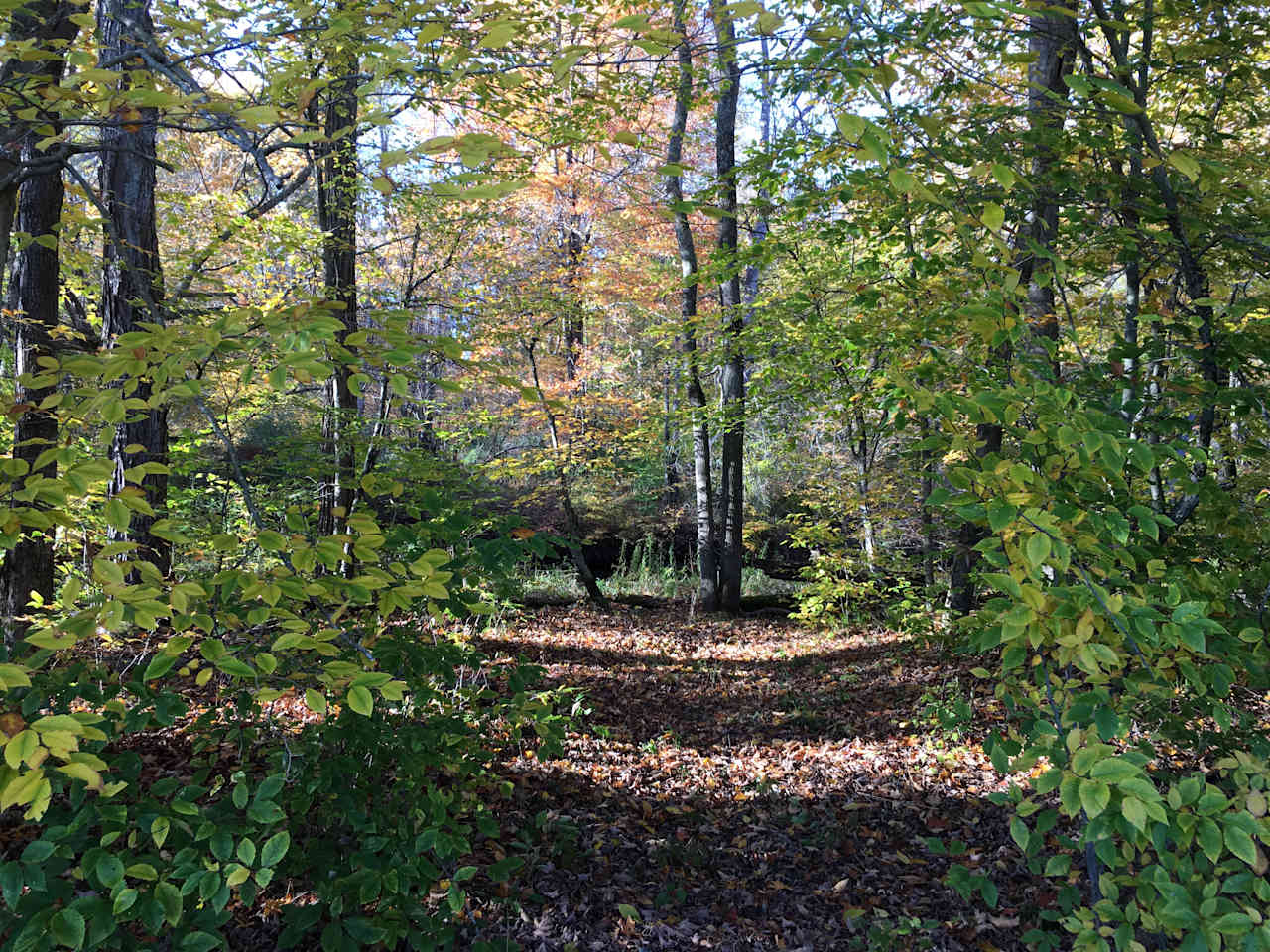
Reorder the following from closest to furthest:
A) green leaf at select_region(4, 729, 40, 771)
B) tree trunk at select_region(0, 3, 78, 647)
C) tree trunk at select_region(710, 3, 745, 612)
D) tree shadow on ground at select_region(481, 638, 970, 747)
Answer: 1. green leaf at select_region(4, 729, 40, 771)
2. tree trunk at select_region(0, 3, 78, 647)
3. tree shadow on ground at select_region(481, 638, 970, 747)
4. tree trunk at select_region(710, 3, 745, 612)

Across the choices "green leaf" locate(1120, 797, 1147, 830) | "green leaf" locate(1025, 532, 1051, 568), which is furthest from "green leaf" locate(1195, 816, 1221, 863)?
"green leaf" locate(1025, 532, 1051, 568)

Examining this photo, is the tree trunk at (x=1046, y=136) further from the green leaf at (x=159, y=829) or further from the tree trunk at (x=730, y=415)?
the tree trunk at (x=730, y=415)

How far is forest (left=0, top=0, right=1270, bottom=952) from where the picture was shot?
1530 mm

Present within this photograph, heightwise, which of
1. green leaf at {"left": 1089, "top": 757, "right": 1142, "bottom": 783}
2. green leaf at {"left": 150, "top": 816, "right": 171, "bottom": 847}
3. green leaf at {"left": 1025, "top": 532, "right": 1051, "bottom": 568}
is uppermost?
green leaf at {"left": 1025, "top": 532, "right": 1051, "bottom": 568}

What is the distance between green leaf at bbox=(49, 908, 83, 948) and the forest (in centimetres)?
1

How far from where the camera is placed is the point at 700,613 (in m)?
10.4

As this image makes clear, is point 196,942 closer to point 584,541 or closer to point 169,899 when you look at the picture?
point 169,899

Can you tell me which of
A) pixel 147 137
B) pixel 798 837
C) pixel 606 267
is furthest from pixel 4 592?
pixel 606 267

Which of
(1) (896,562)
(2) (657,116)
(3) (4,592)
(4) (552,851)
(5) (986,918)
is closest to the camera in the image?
(5) (986,918)

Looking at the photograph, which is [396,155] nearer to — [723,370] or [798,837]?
[798,837]

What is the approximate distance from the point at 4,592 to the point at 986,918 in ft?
21.5

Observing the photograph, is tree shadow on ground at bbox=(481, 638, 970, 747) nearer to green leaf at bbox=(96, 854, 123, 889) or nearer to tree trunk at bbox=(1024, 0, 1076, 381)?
tree trunk at bbox=(1024, 0, 1076, 381)

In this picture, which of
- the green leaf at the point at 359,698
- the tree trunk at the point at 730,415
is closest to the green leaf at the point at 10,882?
the green leaf at the point at 359,698

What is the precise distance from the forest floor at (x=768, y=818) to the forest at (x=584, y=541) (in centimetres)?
3
